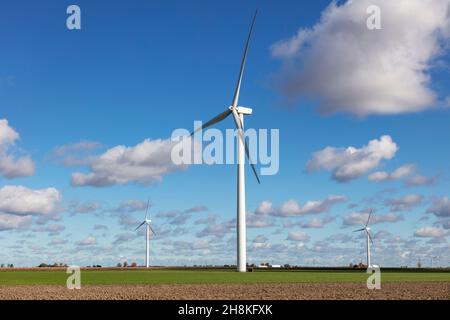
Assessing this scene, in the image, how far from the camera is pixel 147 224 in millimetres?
154875

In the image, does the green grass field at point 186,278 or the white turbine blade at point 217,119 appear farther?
the white turbine blade at point 217,119

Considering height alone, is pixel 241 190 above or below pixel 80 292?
above

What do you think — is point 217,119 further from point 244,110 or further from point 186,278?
point 186,278

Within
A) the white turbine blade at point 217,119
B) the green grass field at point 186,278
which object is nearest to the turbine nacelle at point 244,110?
the white turbine blade at point 217,119

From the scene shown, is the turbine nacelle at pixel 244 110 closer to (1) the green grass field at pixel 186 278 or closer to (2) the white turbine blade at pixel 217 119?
(2) the white turbine blade at pixel 217 119

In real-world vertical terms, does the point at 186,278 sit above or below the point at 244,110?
below

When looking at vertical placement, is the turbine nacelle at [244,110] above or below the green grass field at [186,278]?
above

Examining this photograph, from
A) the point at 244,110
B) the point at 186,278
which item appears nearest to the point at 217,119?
the point at 244,110

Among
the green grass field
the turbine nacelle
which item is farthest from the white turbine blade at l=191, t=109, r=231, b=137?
the green grass field
